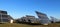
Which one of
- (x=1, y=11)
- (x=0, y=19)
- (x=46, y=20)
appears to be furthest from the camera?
(x=46, y=20)

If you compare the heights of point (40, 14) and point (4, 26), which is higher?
point (40, 14)

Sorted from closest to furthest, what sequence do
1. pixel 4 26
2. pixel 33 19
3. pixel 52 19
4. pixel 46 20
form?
pixel 4 26 → pixel 46 20 → pixel 52 19 → pixel 33 19

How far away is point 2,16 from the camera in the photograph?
33.1m

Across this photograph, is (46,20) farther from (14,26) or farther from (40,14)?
(14,26)

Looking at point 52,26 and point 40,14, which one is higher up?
point 40,14

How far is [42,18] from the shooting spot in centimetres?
3909

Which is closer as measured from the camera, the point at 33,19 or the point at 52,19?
the point at 52,19

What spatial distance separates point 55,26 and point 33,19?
76.5 feet

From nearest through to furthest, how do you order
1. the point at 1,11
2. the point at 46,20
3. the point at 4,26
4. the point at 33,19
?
the point at 4,26, the point at 1,11, the point at 46,20, the point at 33,19

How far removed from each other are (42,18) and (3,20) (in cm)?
1106

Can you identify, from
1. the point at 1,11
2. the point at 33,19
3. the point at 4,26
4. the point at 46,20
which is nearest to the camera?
the point at 4,26

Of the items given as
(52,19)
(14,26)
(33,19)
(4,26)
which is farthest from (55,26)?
(33,19)

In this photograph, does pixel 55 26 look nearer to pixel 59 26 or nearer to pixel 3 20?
pixel 59 26

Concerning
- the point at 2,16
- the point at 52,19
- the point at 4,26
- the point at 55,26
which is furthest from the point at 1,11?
the point at 52,19
